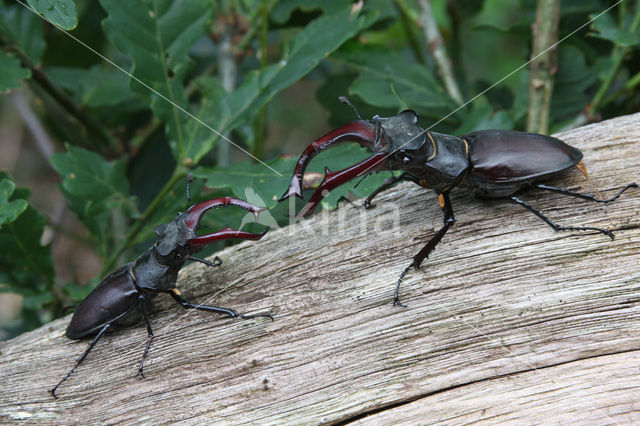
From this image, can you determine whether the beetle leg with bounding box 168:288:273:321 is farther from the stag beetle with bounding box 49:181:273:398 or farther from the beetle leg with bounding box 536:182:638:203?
the beetle leg with bounding box 536:182:638:203

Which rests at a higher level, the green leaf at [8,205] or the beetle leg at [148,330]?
the green leaf at [8,205]

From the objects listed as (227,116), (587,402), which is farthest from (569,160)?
(227,116)

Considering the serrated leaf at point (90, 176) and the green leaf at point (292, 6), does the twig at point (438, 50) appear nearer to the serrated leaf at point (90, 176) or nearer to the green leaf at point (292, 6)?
the green leaf at point (292, 6)

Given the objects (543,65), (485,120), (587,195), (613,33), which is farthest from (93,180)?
(613,33)

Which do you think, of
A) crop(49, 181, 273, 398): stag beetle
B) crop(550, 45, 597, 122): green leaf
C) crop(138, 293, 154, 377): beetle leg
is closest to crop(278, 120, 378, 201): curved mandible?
crop(49, 181, 273, 398): stag beetle

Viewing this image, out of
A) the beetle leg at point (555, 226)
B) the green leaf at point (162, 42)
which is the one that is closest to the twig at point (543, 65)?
the beetle leg at point (555, 226)
